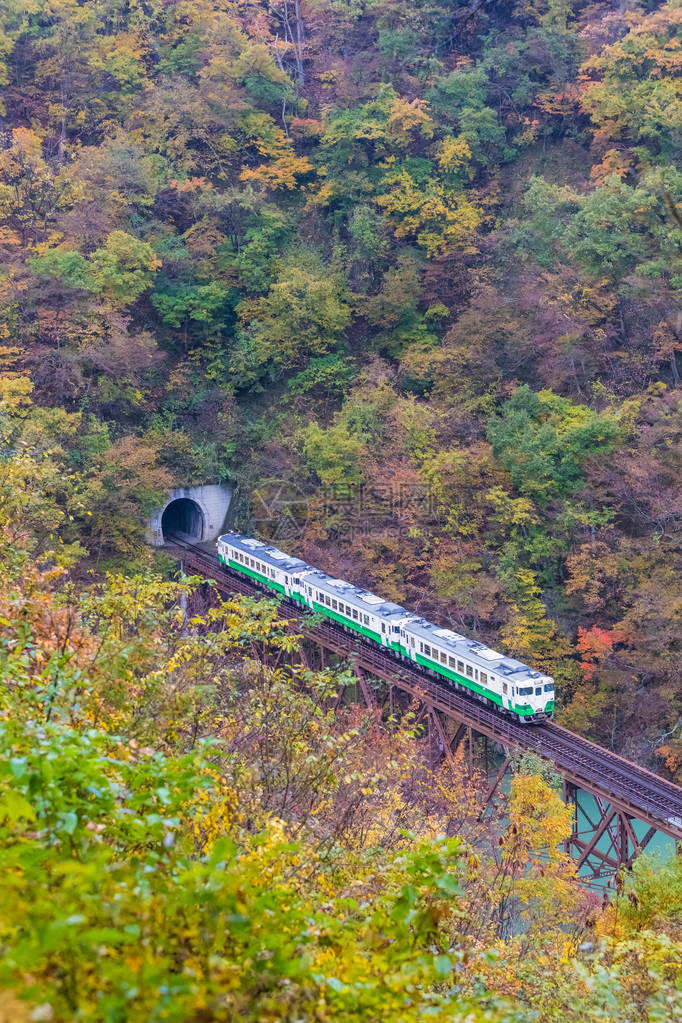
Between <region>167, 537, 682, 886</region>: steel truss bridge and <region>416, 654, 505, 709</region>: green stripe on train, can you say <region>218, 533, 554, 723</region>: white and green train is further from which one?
<region>167, 537, 682, 886</region>: steel truss bridge

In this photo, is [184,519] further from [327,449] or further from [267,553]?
[327,449]

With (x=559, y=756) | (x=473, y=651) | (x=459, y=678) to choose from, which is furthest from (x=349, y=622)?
(x=559, y=756)

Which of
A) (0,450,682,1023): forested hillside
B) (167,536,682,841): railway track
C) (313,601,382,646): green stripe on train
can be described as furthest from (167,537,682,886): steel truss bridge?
(0,450,682,1023): forested hillside

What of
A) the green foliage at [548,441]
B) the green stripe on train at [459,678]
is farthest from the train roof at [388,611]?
the green foliage at [548,441]

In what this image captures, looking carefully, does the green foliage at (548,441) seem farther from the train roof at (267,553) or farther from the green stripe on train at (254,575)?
the green stripe on train at (254,575)

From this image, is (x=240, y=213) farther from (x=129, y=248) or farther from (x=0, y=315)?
(x=0, y=315)

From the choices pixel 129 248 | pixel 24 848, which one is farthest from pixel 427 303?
pixel 24 848
